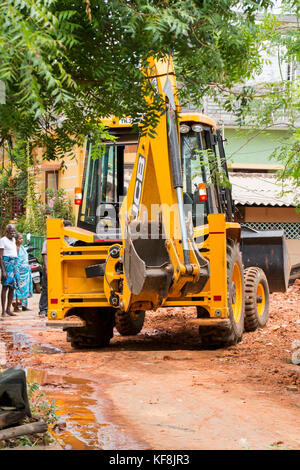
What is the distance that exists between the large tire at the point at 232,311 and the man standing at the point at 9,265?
4878 millimetres

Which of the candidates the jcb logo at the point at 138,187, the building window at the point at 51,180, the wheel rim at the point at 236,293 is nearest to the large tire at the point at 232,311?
the wheel rim at the point at 236,293

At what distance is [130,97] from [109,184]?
4749mm

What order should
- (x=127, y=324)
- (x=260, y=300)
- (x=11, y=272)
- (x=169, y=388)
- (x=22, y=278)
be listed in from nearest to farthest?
1. (x=169, y=388)
2. (x=127, y=324)
3. (x=260, y=300)
4. (x=11, y=272)
5. (x=22, y=278)

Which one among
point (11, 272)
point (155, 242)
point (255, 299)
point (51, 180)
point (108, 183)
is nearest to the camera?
point (155, 242)

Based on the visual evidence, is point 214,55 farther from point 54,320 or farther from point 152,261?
point 54,320

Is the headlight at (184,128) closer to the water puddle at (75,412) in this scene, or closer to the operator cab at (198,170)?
the operator cab at (198,170)

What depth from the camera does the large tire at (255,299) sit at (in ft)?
39.1

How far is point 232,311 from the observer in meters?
10.4

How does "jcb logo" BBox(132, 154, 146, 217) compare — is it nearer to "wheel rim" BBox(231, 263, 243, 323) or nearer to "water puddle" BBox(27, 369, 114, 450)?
"water puddle" BBox(27, 369, 114, 450)

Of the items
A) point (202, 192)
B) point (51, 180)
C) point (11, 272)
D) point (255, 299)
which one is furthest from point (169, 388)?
point (51, 180)

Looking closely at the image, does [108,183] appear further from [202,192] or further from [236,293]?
[236,293]

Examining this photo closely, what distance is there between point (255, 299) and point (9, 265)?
500cm
